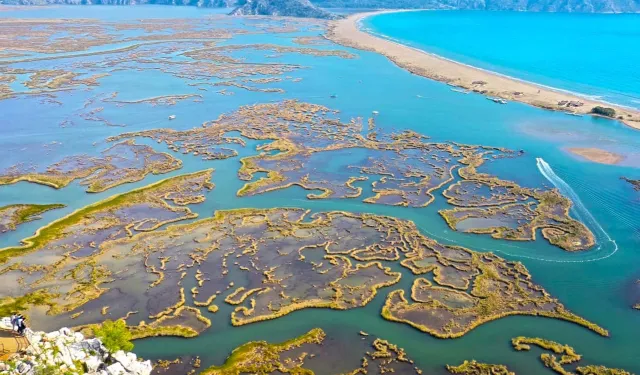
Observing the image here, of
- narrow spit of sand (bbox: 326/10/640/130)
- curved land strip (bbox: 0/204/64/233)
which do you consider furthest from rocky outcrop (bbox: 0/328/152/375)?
narrow spit of sand (bbox: 326/10/640/130)

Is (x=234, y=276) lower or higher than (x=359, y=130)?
lower

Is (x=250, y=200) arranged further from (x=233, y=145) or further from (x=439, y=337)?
(x=439, y=337)

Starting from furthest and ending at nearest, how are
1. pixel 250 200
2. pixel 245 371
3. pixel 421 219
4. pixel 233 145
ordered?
1. pixel 233 145
2. pixel 250 200
3. pixel 421 219
4. pixel 245 371

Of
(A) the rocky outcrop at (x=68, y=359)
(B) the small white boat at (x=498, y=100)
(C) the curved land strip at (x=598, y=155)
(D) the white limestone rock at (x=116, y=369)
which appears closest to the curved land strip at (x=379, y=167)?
(C) the curved land strip at (x=598, y=155)

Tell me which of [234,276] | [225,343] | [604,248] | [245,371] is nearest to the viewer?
[245,371]

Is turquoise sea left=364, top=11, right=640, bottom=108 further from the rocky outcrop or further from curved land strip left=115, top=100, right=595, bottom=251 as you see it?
the rocky outcrop

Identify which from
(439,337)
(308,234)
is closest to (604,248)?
(439,337)
